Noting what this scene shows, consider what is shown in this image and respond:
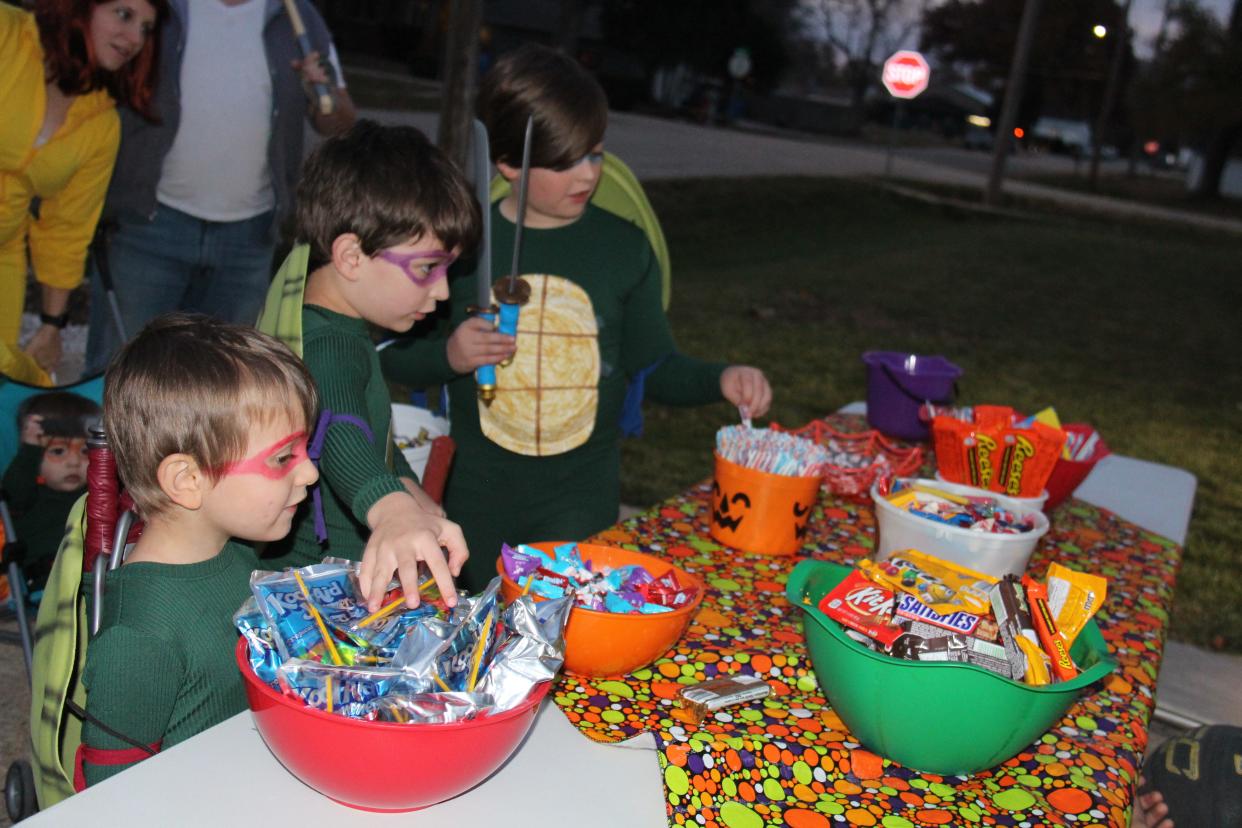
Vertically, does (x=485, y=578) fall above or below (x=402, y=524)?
below

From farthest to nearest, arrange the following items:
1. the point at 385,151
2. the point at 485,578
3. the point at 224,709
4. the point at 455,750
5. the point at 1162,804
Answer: the point at 485,578, the point at 1162,804, the point at 385,151, the point at 224,709, the point at 455,750

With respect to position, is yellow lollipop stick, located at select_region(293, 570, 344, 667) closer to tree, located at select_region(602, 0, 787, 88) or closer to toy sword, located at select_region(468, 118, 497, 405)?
toy sword, located at select_region(468, 118, 497, 405)

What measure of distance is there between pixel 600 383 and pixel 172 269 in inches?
62.0

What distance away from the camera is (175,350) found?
1.38 m

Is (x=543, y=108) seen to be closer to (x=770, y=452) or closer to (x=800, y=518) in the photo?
(x=770, y=452)

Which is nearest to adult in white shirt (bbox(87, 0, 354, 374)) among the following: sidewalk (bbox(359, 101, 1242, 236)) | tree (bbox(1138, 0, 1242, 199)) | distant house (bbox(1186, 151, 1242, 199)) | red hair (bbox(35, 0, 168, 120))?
red hair (bbox(35, 0, 168, 120))

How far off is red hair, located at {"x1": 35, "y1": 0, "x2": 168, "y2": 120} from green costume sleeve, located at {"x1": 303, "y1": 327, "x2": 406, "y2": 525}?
5.27ft

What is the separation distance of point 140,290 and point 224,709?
2.12m

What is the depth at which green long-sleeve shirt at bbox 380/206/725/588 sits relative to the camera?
2.37 metres

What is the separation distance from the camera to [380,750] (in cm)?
107

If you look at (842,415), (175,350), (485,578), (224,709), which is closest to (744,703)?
(224,709)

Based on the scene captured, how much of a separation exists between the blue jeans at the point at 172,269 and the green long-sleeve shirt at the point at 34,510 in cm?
80

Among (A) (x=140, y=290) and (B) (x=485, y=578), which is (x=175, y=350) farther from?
(A) (x=140, y=290)

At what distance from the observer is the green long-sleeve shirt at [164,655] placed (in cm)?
131
